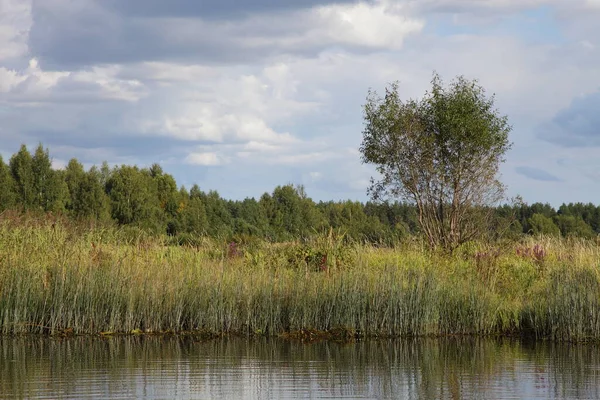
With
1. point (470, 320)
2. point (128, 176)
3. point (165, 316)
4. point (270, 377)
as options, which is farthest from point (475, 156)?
point (128, 176)

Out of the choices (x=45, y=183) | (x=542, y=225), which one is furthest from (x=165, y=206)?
(x=542, y=225)

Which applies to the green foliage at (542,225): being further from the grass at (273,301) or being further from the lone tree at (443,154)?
the grass at (273,301)

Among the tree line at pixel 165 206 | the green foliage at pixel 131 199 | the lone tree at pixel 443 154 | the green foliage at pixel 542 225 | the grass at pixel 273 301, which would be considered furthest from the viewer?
the green foliage at pixel 542 225

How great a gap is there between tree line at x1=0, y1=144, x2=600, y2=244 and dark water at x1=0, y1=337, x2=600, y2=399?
13.8 metres

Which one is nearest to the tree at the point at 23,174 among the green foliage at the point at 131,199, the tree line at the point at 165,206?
the tree line at the point at 165,206

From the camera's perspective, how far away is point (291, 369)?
12195mm

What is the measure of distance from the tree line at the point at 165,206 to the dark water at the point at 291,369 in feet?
45.3

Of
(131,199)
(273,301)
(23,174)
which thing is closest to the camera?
(273,301)

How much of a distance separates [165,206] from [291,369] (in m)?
47.4

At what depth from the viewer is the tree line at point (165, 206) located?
4288cm

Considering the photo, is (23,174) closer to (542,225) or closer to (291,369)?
(542,225)

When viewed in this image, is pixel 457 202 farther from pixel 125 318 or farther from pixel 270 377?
pixel 270 377

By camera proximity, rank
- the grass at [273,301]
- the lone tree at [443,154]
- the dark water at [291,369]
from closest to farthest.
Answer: the dark water at [291,369], the grass at [273,301], the lone tree at [443,154]

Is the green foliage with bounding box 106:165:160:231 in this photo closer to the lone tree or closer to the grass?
the lone tree
